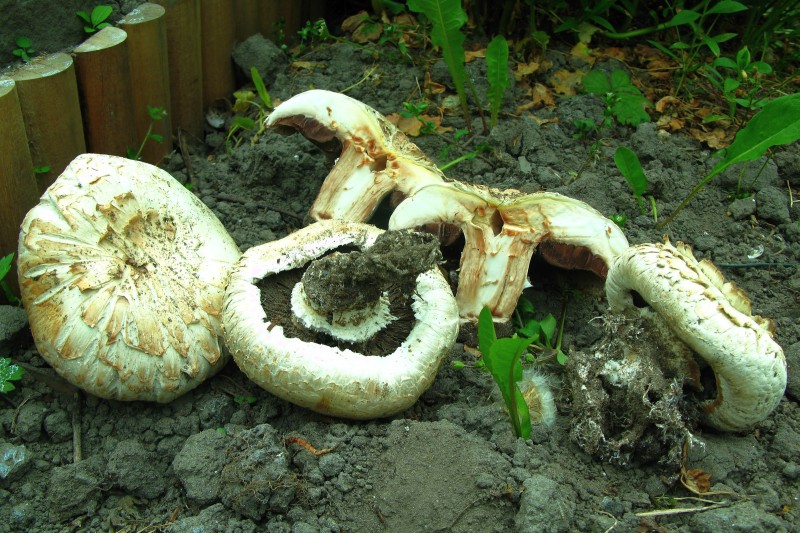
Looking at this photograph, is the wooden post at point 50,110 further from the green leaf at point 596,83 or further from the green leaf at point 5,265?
the green leaf at point 596,83

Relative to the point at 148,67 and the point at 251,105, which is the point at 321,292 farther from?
the point at 251,105

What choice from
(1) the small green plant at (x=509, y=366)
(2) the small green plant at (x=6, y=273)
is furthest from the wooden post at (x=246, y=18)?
(1) the small green plant at (x=509, y=366)

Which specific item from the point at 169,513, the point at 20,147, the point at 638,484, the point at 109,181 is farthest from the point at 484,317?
the point at 20,147

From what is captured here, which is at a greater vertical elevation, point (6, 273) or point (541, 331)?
point (6, 273)

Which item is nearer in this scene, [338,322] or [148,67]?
[338,322]

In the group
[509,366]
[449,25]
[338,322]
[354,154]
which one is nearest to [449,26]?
[449,25]

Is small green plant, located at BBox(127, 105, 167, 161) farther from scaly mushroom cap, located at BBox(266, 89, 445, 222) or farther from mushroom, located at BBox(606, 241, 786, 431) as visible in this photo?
mushroom, located at BBox(606, 241, 786, 431)
